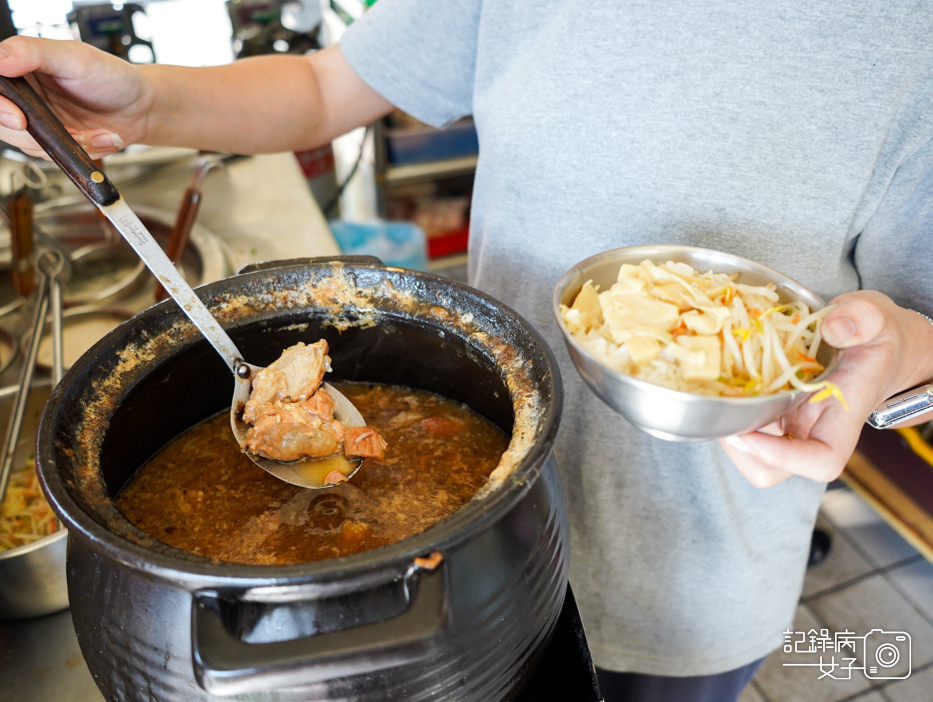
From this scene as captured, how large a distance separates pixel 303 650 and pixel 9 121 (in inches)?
32.7

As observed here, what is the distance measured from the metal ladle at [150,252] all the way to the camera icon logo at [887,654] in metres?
2.41

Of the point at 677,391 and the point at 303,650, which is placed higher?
the point at 677,391

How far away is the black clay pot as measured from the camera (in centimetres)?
61

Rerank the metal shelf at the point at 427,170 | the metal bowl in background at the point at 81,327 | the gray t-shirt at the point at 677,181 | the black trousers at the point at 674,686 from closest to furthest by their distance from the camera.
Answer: the gray t-shirt at the point at 677,181, the black trousers at the point at 674,686, the metal bowl in background at the point at 81,327, the metal shelf at the point at 427,170

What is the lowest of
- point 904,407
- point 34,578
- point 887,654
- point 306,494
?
point 887,654

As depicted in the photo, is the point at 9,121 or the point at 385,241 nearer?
the point at 9,121

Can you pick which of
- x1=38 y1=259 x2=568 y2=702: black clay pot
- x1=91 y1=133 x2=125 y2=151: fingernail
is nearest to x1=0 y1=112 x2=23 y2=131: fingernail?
x1=91 y1=133 x2=125 y2=151: fingernail

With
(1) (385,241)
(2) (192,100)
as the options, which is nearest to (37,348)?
(2) (192,100)

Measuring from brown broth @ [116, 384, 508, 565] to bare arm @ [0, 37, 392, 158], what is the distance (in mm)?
546

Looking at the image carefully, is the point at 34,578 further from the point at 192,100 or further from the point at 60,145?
the point at 192,100

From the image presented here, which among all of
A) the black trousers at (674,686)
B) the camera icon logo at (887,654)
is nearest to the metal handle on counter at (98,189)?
the black trousers at (674,686)

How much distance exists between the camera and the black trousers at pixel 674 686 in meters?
1.48

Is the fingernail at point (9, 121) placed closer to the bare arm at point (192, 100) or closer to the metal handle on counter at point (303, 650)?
the bare arm at point (192, 100)

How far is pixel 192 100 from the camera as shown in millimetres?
1290
